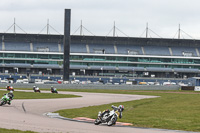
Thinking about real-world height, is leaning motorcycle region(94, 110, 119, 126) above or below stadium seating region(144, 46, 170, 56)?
below

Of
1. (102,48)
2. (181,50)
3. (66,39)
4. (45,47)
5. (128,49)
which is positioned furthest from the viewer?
(181,50)

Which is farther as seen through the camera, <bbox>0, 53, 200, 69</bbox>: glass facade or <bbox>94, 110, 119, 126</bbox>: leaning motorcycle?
<bbox>0, 53, 200, 69</bbox>: glass facade

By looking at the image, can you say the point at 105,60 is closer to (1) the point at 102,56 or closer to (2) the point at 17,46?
(1) the point at 102,56

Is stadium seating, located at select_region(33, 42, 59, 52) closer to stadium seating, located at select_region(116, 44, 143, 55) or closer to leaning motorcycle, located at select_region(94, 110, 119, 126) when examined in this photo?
stadium seating, located at select_region(116, 44, 143, 55)

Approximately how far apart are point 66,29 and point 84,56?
35552 mm

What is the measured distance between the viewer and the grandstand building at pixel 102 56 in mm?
132875

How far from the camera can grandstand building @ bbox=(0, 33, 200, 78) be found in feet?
436

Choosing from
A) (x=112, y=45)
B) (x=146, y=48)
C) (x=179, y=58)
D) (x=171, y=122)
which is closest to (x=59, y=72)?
(x=112, y=45)

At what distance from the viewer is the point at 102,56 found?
135 m

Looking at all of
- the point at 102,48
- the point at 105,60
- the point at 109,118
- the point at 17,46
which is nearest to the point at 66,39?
the point at 105,60

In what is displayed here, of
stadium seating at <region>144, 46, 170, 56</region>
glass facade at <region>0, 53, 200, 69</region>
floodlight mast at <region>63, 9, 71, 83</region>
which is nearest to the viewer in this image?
floodlight mast at <region>63, 9, 71, 83</region>

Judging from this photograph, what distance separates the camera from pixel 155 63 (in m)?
136

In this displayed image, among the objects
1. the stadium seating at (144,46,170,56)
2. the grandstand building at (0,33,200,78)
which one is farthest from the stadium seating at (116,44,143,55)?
the stadium seating at (144,46,170,56)

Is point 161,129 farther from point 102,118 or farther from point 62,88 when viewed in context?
point 62,88
